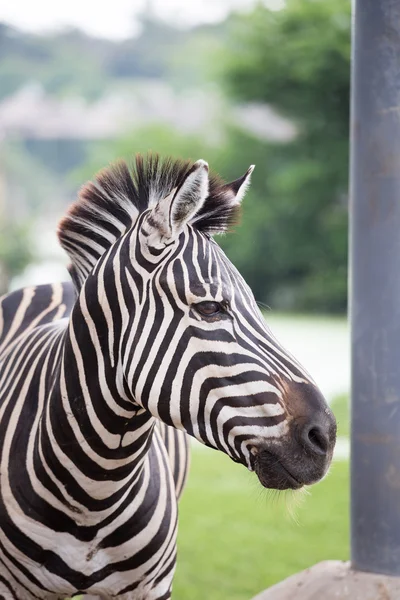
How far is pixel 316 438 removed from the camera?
200 cm

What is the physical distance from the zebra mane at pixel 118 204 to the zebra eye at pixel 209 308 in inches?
11.7

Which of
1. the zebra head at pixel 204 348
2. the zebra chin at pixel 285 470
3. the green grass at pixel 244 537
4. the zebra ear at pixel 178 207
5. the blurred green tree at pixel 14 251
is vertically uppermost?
the blurred green tree at pixel 14 251

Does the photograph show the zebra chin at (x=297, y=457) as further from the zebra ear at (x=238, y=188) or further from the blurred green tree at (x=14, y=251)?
the blurred green tree at (x=14, y=251)

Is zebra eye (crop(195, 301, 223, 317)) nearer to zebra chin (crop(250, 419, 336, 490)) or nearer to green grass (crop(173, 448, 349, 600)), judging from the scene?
zebra chin (crop(250, 419, 336, 490))

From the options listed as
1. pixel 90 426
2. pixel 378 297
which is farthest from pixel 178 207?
pixel 378 297

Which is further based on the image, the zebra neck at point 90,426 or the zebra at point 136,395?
the zebra neck at point 90,426

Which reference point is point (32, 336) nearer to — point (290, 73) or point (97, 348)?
point (97, 348)

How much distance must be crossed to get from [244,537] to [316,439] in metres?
3.59

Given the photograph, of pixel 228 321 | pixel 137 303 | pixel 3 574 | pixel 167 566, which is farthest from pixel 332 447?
pixel 3 574

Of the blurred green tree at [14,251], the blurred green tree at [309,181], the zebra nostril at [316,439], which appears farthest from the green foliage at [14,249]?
the zebra nostril at [316,439]

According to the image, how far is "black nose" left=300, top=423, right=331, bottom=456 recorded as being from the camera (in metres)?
1.97

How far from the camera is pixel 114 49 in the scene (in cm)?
4212

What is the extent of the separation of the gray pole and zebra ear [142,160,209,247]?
90 cm

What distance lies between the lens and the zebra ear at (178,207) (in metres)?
2.07
